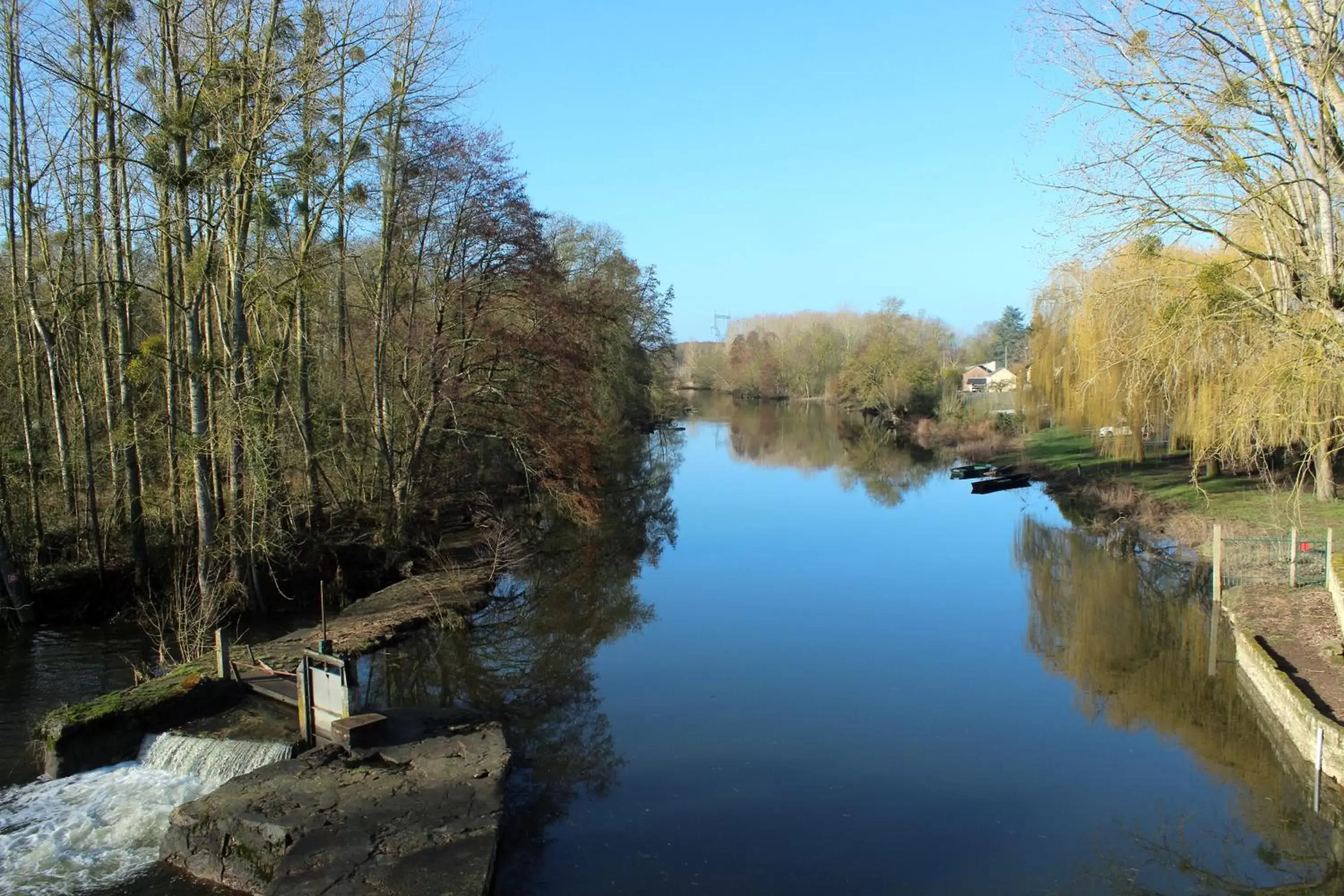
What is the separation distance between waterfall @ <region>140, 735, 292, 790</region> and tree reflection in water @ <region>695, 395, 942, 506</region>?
80.7 ft

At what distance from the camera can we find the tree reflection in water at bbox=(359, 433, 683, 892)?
1059cm

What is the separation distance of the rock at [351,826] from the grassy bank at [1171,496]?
11.9m

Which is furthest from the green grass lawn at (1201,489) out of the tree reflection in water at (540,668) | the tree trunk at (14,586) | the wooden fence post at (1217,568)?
the tree trunk at (14,586)

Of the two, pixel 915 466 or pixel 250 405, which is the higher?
pixel 250 405

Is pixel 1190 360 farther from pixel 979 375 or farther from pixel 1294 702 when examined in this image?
pixel 979 375

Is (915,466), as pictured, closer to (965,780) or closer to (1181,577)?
(1181,577)

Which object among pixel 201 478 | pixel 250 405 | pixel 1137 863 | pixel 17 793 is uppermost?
pixel 250 405

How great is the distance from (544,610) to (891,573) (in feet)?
26.2

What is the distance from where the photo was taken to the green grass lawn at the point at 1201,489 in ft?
69.1

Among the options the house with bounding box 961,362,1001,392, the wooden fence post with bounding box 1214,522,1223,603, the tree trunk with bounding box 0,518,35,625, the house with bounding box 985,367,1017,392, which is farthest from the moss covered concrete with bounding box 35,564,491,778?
the house with bounding box 961,362,1001,392

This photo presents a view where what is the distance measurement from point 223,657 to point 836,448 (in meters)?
41.8

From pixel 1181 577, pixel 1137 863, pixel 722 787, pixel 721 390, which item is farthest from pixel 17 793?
pixel 721 390

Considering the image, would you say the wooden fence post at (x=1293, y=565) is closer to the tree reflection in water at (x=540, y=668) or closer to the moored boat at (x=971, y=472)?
the tree reflection in water at (x=540, y=668)

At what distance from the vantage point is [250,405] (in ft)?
49.0
